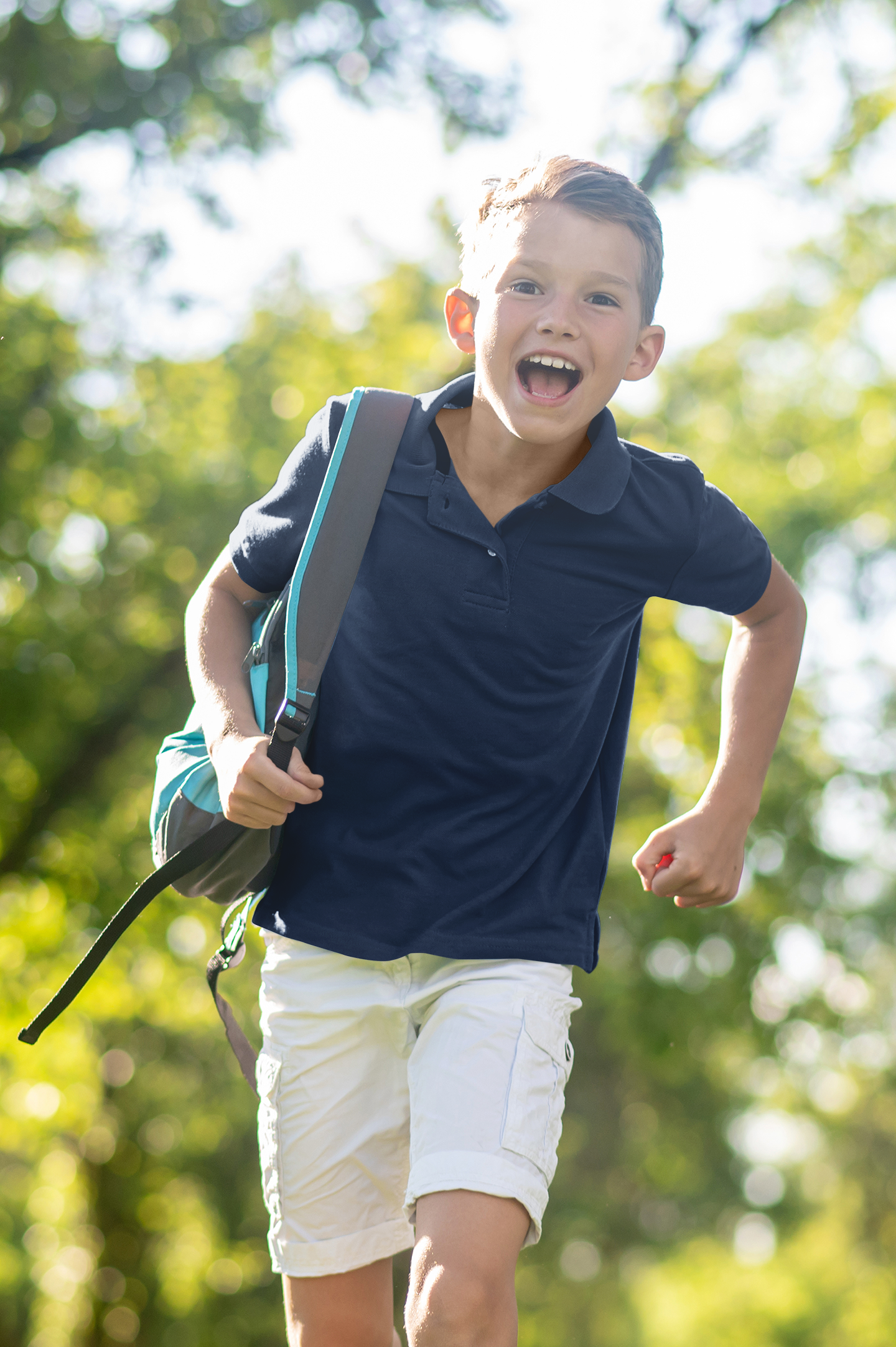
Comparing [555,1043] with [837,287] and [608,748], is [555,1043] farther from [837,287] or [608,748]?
[837,287]

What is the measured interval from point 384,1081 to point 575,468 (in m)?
1.20

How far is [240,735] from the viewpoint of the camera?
219cm

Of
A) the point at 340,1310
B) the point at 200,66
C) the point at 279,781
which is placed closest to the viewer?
the point at 279,781

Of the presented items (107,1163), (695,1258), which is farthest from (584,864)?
(695,1258)

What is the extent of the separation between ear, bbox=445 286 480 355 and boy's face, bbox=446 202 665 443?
0.63ft

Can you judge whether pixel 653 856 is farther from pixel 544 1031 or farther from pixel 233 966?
pixel 233 966

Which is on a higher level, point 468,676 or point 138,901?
point 468,676

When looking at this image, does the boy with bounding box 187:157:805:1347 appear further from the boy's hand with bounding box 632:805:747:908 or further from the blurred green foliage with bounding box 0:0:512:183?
the blurred green foliage with bounding box 0:0:512:183

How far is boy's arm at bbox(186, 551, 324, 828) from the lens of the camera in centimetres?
202

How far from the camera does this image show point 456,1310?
184cm

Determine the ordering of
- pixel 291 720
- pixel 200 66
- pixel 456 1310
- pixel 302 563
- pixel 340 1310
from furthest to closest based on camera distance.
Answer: pixel 200 66 < pixel 340 1310 < pixel 302 563 < pixel 291 720 < pixel 456 1310

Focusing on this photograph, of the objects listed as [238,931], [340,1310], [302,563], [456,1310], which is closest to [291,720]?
[302,563]

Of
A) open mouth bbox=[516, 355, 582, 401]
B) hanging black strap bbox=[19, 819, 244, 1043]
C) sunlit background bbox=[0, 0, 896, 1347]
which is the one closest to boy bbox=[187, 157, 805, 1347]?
open mouth bbox=[516, 355, 582, 401]

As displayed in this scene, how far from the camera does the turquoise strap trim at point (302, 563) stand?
2158 millimetres
